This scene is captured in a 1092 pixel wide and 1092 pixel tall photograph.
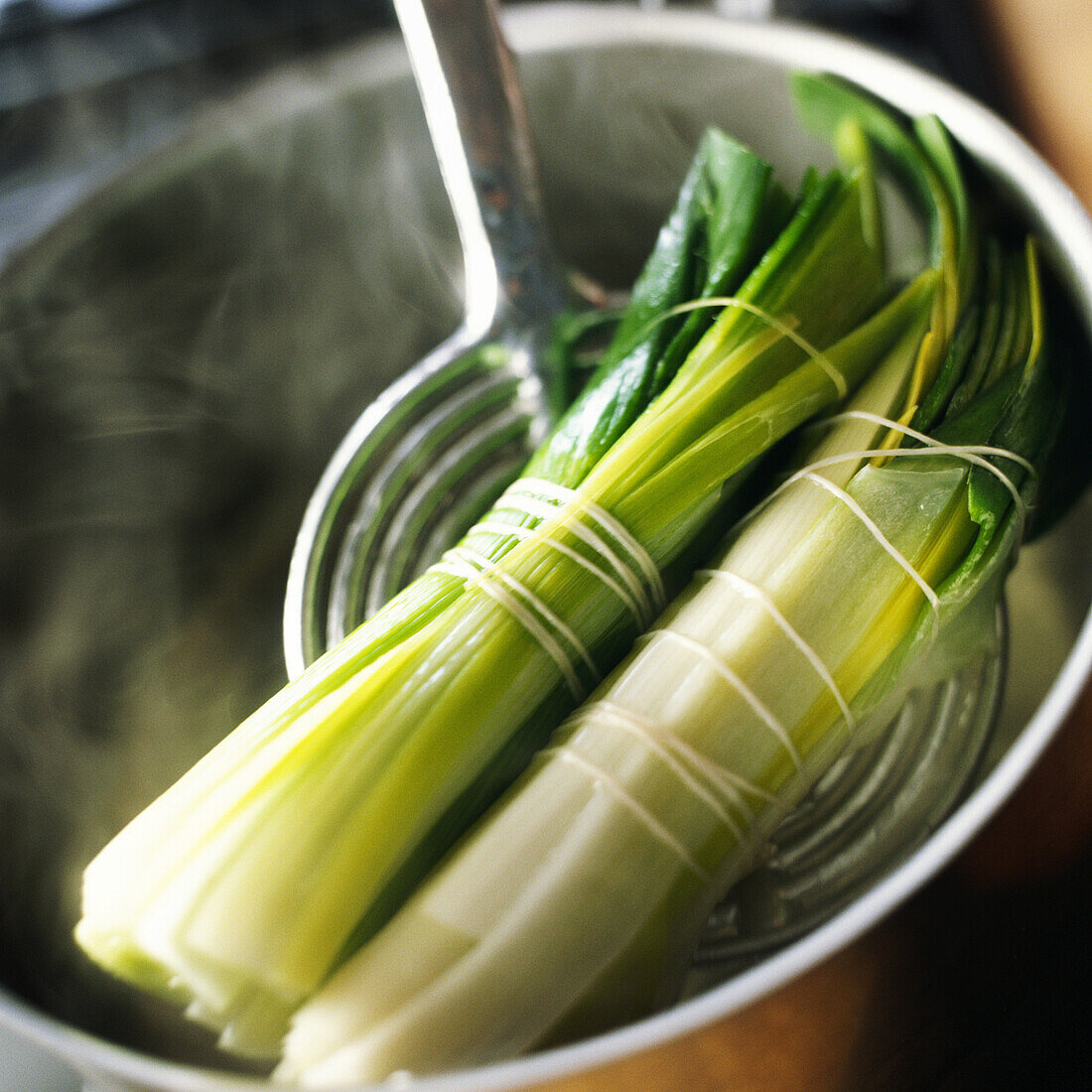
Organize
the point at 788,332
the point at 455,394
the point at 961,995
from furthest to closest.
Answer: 1. the point at 455,394
2. the point at 788,332
3. the point at 961,995

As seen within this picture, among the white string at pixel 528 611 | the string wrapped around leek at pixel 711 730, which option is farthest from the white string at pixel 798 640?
the white string at pixel 528 611

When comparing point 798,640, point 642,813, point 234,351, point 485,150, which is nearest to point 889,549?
point 798,640

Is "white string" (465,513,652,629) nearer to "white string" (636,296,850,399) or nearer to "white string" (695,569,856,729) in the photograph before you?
"white string" (695,569,856,729)

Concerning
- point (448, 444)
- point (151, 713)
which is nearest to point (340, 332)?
point (448, 444)

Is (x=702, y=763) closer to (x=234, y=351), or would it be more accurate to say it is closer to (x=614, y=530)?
(x=614, y=530)

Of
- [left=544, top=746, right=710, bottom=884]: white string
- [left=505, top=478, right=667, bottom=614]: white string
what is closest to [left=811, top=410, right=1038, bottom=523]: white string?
[left=505, top=478, right=667, bottom=614]: white string

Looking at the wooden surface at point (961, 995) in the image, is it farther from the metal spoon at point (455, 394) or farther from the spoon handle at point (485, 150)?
the spoon handle at point (485, 150)
